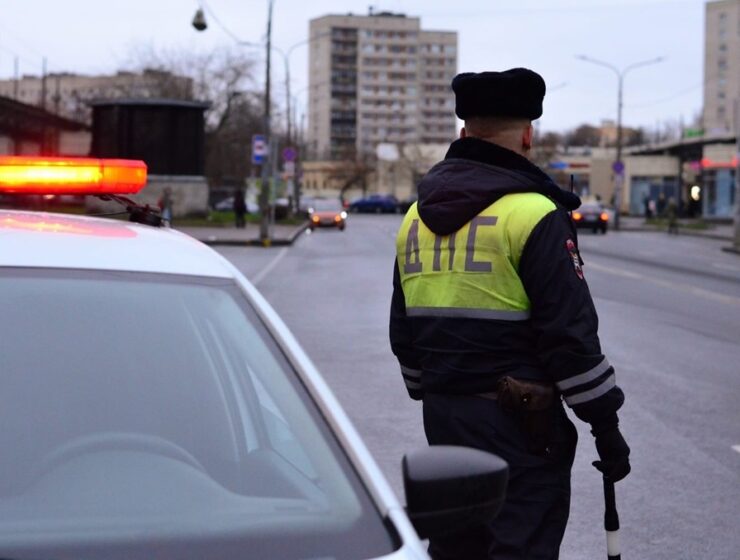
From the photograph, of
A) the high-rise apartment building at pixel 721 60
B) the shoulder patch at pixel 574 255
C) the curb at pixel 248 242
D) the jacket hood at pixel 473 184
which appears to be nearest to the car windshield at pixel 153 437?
the jacket hood at pixel 473 184

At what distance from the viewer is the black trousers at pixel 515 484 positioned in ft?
11.4

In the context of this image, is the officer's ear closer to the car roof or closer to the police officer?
the police officer

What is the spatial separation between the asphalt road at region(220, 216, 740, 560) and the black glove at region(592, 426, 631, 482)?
2422mm

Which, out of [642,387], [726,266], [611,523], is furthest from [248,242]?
[611,523]

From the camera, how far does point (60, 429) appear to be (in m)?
2.78

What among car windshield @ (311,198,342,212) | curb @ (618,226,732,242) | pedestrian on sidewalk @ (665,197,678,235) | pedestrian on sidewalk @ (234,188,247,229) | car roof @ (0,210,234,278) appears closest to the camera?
car roof @ (0,210,234,278)

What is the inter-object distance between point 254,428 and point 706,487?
4.56 metres


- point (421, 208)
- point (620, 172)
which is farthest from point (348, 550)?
point (620, 172)

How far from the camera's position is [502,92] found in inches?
145

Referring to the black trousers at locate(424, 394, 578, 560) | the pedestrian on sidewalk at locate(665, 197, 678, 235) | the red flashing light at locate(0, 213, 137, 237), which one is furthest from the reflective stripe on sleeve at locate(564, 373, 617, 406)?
the pedestrian on sidewalk at locate(665, 197, 678, 235)

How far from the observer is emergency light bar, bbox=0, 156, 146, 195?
160 inches

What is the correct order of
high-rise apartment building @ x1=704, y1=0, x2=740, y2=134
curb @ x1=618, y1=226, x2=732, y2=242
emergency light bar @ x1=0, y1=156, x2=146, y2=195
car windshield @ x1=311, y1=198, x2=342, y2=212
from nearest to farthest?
emergency light bar @ x1=0, y1=156, x2=146, y2=195 → curb @ x1=618, y1=226, x2=732, y2=242 → car windshield @ x1=311, y1=198, x2=342, y2=212 → high-rise apartment building @ x1=704, y1=0, x2=740, y2=134

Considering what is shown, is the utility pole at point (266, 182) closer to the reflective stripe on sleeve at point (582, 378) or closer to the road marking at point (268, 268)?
the road marking at point (268, 268)

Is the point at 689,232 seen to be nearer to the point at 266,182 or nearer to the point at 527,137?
the point at 266,182
